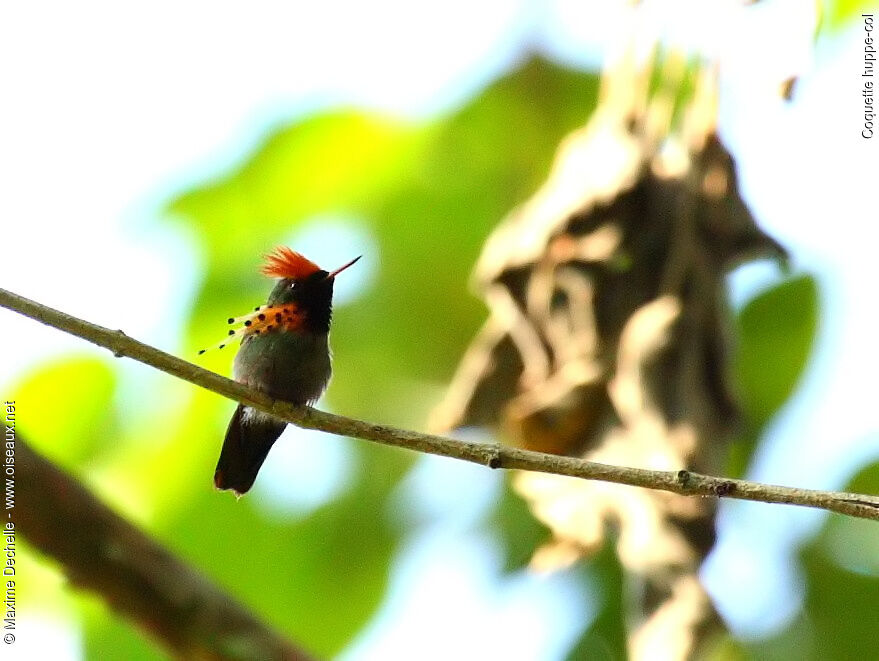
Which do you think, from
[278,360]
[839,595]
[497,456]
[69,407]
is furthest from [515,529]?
[497,456]

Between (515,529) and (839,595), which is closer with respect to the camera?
(839,595)

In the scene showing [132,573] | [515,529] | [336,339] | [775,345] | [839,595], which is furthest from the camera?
[336,339]

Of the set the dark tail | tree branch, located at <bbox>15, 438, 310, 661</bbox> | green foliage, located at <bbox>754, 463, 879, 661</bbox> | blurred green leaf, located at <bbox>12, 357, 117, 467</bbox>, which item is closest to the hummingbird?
the dark tail

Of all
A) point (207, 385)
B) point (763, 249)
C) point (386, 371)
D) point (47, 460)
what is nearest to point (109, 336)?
point (207, 385)

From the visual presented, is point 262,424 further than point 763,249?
Yes

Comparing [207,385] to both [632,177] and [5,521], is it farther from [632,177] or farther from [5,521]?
[632,177]

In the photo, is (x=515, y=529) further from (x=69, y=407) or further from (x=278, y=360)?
(x=69, y=407)

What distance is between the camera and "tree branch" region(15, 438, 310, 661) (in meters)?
3.76

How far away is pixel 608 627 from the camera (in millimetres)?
4648

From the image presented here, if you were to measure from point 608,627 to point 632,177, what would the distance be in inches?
80.0

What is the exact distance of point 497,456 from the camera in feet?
8.64

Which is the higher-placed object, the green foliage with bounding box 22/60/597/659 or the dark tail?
the green foliage with bounding box 22/60/597/659

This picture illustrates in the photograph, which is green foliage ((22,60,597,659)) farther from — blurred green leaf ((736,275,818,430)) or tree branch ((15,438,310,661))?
blurred green leaf ((736,275,818,430))

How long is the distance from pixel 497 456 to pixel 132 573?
1843 mm
